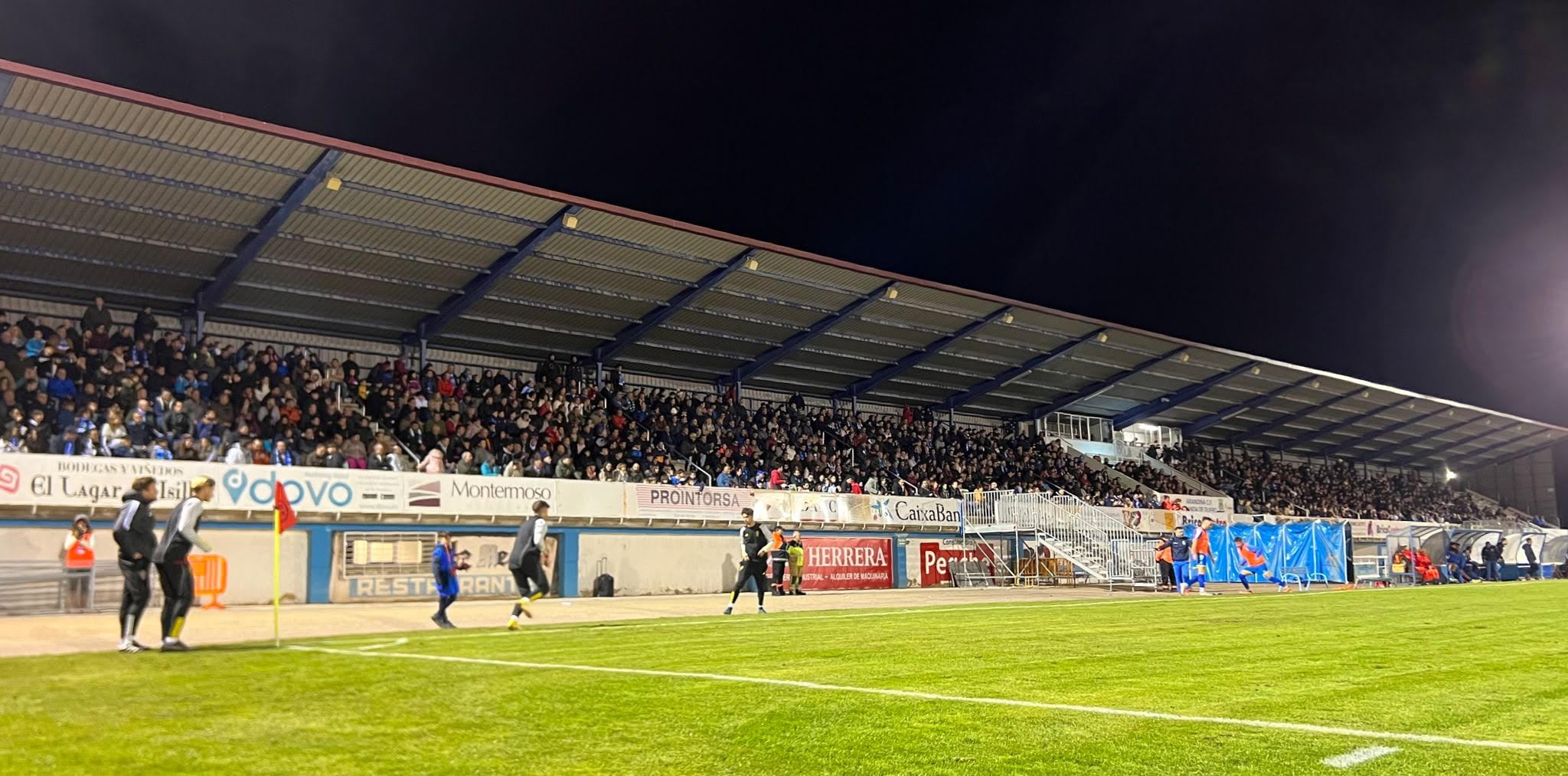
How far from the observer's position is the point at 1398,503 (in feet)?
220

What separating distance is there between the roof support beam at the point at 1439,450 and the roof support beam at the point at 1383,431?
254 inches

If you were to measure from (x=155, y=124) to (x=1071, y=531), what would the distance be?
27760mm

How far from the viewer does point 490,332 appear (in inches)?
1359

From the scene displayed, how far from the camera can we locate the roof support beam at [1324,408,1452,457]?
64.1m

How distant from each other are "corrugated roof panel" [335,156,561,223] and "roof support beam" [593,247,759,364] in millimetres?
6187

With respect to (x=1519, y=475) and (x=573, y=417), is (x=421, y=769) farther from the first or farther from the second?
(x=1519, y=475)

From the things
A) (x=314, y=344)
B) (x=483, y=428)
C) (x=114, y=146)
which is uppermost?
(x=114, y=146)

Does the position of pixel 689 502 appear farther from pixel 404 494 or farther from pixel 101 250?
pixel 101 250

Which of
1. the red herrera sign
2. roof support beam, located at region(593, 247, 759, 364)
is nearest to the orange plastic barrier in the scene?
roof support beam, located at region(593, 247, 759, 364)

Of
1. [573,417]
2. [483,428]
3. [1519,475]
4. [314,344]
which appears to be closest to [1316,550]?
[573,417]

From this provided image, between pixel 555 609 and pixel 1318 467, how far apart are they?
59009 mm

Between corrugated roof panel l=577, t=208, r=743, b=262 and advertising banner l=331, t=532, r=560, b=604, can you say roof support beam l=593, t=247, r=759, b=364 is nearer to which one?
corrugated roof panel l=577, t=208, r=743, b=262

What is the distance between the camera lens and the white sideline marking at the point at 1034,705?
17.1ft

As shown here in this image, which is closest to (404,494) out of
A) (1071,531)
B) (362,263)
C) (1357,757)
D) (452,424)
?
(452,424)
